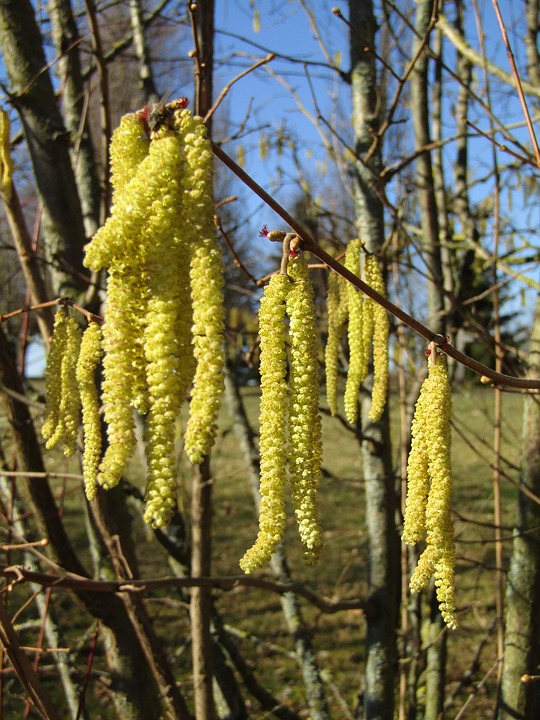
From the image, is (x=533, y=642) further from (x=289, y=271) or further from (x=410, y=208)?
(x=410, y=208)

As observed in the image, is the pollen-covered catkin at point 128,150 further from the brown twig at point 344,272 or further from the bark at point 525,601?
the bark at point 525,601

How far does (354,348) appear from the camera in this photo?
1.33 metres

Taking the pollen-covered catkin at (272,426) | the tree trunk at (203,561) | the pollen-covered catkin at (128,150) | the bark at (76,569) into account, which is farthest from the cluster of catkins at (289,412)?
the bark at (76,569)

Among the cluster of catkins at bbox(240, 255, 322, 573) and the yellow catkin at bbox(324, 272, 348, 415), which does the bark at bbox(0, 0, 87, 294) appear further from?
the cluster of catkins at bbox(240, 255, 322, 573)

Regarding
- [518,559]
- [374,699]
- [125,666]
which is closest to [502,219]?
[518,559]

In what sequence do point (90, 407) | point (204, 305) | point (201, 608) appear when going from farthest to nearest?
1. point (201, 608)
2. point (90, 407)
3. point (204, 305)

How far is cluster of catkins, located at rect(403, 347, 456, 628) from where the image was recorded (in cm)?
94

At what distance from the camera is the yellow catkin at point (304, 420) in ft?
2.82

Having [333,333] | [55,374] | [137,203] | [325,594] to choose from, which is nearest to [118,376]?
[137,203]

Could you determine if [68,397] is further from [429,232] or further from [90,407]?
[429,232]

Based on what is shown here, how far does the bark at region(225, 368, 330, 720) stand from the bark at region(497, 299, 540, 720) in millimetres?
848

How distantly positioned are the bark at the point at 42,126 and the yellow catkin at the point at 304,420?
1417 millimetres

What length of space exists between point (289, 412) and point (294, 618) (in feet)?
7.51


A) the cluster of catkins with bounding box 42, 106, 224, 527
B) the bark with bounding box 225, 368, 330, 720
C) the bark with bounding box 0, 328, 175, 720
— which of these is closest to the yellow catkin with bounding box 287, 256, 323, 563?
the cluster of catkins with bounding box 42, 106, 224, 527
